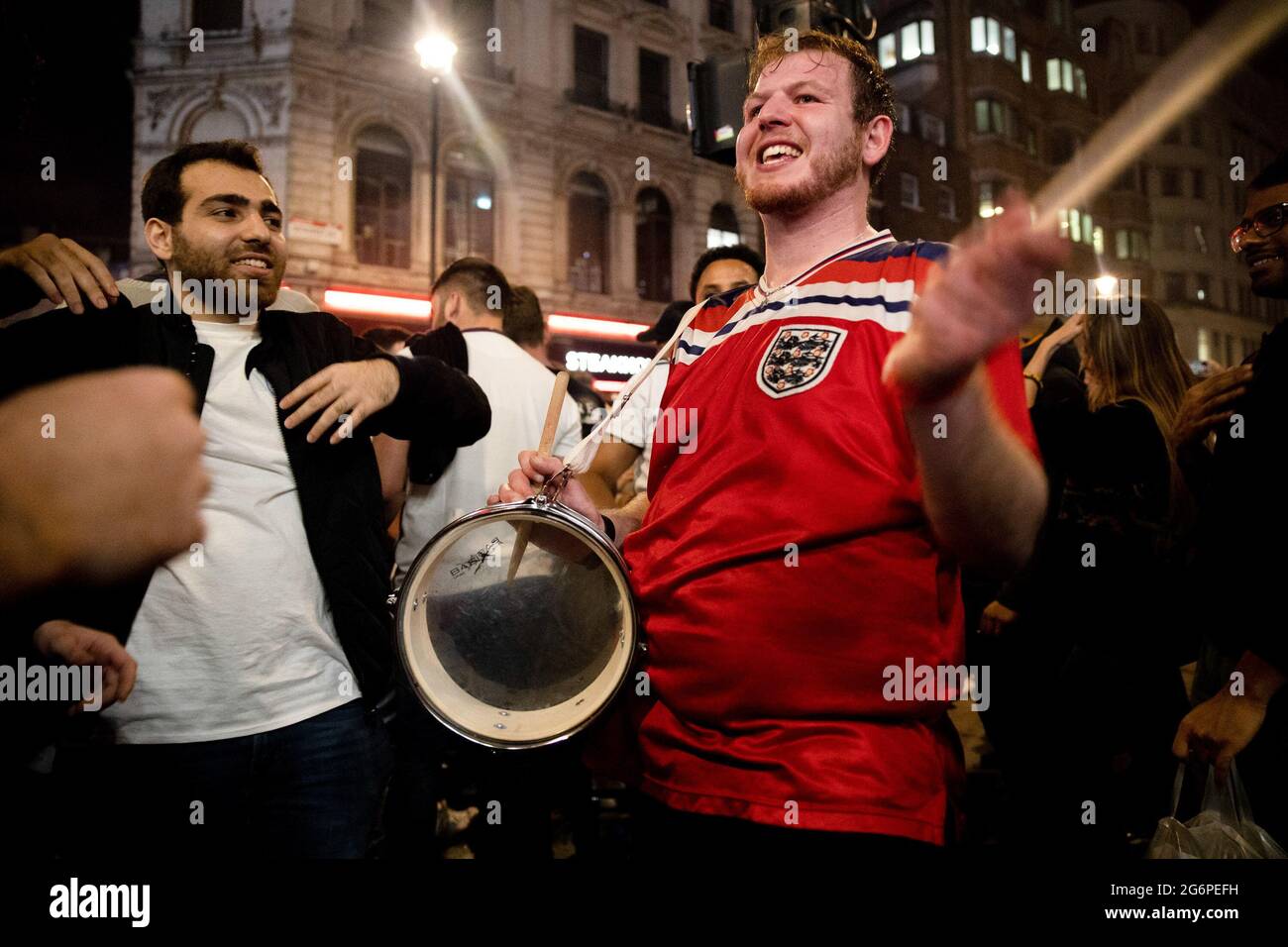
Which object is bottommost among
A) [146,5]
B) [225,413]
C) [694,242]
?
[225,413]

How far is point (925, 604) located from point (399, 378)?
4.59 feet

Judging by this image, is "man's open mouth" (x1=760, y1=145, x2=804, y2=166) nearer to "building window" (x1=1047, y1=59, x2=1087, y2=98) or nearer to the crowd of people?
the crowd of people

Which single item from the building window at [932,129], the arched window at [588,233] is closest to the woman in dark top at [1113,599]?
the arched window at [588,233]

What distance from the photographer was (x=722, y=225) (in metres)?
20.7

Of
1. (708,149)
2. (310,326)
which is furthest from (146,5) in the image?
(310,326)

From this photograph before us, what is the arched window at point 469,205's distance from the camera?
1708 cm

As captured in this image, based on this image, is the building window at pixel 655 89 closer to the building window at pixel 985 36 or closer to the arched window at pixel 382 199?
the arched window at pixel 382 199

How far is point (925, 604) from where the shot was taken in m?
1.32

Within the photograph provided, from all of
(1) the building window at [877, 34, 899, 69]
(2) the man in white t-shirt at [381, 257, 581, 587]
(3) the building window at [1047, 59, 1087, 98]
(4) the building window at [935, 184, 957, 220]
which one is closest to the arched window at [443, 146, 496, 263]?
(2) the man in white t-shirt at [381, 257, 581, 587]

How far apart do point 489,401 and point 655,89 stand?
1928 centimetres

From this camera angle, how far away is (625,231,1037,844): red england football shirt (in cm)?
126

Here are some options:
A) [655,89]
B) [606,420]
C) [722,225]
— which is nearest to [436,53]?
[655,89]

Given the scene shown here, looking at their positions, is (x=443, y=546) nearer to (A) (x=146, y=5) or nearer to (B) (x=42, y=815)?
(B) (x=42, y=815)

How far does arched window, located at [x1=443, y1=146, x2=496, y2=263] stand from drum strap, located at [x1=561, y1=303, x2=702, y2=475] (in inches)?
638
